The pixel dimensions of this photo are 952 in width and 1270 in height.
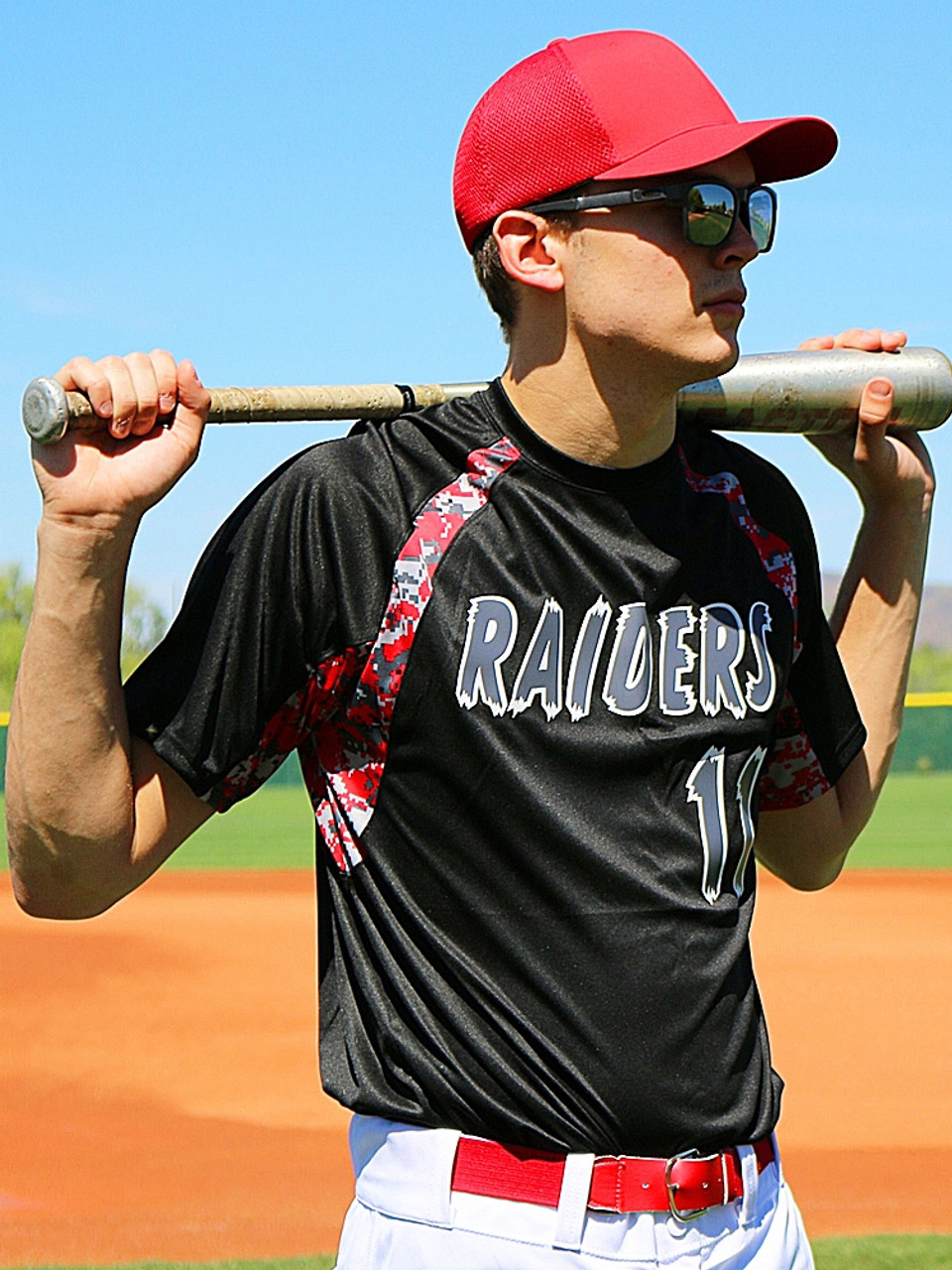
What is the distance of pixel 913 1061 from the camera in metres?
9.55

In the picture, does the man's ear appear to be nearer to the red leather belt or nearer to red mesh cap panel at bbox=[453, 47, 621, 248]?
red mesh cap panel at bbox=[453, 47, 621, 248]

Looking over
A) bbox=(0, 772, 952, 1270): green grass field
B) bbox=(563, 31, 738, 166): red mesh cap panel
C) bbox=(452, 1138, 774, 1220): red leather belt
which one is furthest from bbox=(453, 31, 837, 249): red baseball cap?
bbox=(0, 772, 952, 1270): green grass field

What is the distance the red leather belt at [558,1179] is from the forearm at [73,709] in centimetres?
60

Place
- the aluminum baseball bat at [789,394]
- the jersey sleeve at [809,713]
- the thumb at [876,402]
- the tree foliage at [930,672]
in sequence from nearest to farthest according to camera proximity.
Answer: the aluminum baseball bat at [789,394] → the jersey sleeve at [809,713] → the thumb at [876,402] → the tree foliage at [930,672]

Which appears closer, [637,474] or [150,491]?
[150,491]

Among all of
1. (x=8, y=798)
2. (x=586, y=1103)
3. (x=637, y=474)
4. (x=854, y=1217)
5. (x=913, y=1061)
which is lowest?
(x=913, y=1061)

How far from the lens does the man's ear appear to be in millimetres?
2270

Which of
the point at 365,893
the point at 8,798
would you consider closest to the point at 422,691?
the point at 365,893

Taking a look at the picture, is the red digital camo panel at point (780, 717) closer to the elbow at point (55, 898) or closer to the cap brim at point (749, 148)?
the cap brim at point (749, 148)

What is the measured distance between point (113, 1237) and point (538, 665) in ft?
16.4

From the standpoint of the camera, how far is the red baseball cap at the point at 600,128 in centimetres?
222

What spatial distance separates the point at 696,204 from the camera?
219 cm

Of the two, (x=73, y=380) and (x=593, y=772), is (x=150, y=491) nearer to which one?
(x=73, y=380)

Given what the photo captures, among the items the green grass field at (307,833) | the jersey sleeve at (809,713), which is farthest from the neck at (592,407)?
the green grass field at (307,833)
